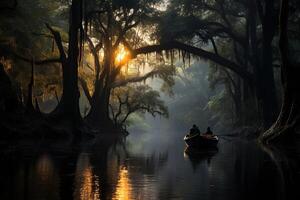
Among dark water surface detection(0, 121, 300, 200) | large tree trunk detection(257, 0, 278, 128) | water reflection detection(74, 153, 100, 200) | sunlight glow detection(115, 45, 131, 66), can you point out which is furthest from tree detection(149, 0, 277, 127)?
water reflection detection(74, 153, 100, 200)

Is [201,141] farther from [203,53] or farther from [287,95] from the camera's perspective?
[203,53]

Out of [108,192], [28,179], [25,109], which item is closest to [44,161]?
[28,179]

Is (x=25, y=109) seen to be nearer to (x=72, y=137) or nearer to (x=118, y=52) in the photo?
(x=72, y=137)

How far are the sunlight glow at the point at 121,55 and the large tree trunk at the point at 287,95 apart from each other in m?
22.4

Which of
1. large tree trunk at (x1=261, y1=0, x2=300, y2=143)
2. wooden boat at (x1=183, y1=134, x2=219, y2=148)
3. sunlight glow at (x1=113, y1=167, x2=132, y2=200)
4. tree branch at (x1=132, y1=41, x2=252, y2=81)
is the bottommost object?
sunlight glow at (x1=113, y1=167, x2=132, y2=200)

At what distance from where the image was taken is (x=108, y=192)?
12.7 meters

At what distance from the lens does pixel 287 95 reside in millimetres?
32156

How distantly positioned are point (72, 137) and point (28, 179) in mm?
23531

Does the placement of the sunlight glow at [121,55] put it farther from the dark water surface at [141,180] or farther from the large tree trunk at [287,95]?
the dark water surface at [141,180]

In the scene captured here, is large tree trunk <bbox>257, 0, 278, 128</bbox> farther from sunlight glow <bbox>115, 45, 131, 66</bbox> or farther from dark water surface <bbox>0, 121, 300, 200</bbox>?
dark water surface <bbox>0, 121, 300, 200</bbox>

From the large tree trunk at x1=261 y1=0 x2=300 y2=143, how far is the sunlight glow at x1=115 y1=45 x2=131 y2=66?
2245 centimetres

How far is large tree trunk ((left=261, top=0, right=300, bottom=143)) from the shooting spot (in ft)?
103

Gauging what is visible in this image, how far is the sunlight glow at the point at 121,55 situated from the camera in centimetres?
5378

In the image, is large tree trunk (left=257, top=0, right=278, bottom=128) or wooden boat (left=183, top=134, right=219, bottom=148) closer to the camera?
wooden boat (left=183, top=134, right=219, bottom=148)
